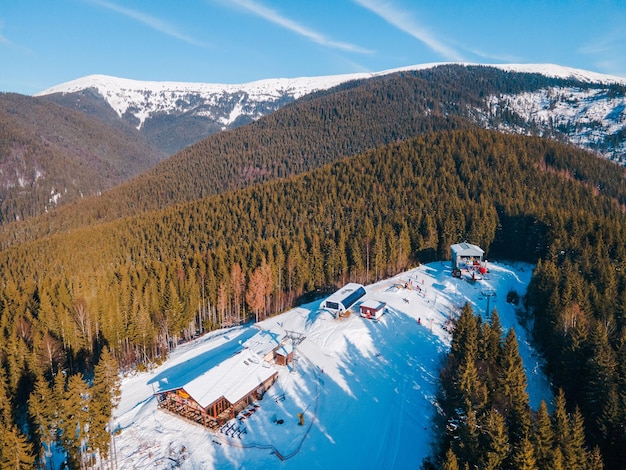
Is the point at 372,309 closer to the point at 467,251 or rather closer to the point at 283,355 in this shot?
the point at 283,355

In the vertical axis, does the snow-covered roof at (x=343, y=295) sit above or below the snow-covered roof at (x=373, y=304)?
above

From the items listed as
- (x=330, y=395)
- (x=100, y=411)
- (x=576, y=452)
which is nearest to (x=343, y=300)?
(x=330, y=395)

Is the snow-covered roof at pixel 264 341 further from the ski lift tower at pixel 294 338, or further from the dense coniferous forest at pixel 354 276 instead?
the dense coniferous forest at pixel 354 276

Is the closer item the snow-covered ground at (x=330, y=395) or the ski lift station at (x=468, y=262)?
the snow-covered ground at (x=330, y=395)

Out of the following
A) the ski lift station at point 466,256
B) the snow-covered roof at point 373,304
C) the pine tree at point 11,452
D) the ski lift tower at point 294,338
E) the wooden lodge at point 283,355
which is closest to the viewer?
the pine tree at point 11,452

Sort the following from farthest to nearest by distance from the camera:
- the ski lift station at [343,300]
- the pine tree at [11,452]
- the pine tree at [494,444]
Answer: the ski lift station at [343,300], the pine tree at [11,452], the pine tree at [494,444]

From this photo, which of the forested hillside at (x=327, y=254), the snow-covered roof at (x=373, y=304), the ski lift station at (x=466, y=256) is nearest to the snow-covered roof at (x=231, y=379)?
the forested hillside at (x=327, y=254)
